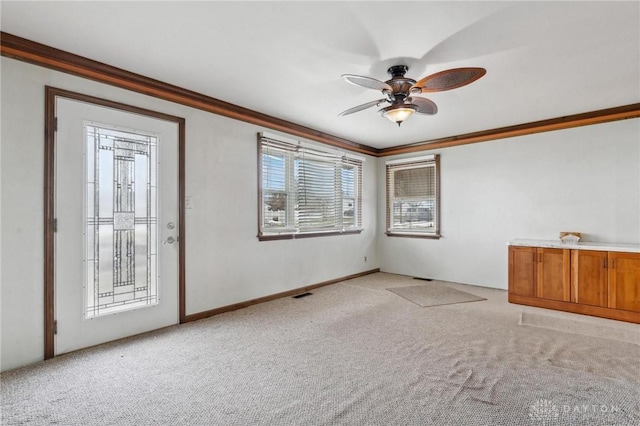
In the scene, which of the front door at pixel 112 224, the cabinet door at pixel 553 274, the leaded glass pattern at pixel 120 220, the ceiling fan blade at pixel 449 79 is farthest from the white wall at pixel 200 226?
the cabinet door at pixel 553 274

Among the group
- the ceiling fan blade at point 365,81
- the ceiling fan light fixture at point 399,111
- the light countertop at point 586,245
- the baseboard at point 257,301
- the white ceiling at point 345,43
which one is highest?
the white ceiling at point 345,43

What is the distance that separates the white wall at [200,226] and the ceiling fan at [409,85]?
6.67 ft

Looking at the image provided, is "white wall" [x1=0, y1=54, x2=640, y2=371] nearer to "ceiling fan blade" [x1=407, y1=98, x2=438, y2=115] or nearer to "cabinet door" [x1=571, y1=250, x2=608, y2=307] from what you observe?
"cabinet door" [x1=571, y1=250, x2=608, y2=307]

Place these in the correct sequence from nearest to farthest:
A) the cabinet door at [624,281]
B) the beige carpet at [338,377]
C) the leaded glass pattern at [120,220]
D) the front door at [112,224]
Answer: the beige carpet at [338,377], the front door at [112,224], the leaded glass pattern at [120,220], the cabinet door at [624,281]

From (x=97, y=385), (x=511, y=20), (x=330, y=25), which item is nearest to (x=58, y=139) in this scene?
(x=97, y=385)

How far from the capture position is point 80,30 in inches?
91.6

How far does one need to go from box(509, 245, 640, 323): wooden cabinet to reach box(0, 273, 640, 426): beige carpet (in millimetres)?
279

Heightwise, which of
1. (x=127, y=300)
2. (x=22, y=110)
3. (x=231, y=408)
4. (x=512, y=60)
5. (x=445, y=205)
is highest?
(x=512, y=60)

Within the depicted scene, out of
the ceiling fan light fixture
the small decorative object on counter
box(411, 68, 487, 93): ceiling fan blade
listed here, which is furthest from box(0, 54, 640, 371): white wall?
box(411, 68, 487, 93): ceiling fan blade

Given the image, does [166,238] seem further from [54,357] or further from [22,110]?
[22,110]

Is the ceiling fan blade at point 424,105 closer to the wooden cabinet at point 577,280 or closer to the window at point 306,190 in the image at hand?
the window at point 306,190

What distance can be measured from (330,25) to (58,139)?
8.09 feet

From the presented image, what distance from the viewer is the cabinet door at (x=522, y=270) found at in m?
4.16

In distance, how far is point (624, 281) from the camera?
140 inches
